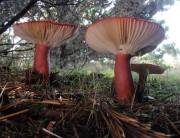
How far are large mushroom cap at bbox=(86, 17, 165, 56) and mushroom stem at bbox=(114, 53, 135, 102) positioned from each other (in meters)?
0.08

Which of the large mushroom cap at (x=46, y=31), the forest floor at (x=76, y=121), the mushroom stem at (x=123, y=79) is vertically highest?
the large mushroom cap at (x=46, y=31)

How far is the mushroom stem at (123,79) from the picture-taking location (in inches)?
71.6

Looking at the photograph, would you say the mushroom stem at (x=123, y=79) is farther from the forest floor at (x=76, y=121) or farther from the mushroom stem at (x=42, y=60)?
the mushroom stem at (x=42, y=60)

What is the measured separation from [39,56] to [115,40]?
2.83 feet

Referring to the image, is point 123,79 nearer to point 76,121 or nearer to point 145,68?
point 145,68

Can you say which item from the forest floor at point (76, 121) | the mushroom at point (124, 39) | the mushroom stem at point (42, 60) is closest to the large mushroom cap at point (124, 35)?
the mushroom at point (124, 39)

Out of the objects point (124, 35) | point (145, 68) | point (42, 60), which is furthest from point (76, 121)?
point (42, 60)

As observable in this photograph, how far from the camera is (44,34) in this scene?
238 centimetres

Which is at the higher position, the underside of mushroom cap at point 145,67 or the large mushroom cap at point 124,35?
the large mushroom cap at point 124,35

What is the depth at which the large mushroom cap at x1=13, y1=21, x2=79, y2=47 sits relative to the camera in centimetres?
220

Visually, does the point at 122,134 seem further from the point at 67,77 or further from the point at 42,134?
the point at 67,77

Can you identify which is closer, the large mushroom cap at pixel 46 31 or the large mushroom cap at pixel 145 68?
the large mushroom cap at pixel 145 68

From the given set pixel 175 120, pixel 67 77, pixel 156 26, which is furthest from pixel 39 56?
pixel 175 120

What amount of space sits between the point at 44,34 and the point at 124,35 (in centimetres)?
88
